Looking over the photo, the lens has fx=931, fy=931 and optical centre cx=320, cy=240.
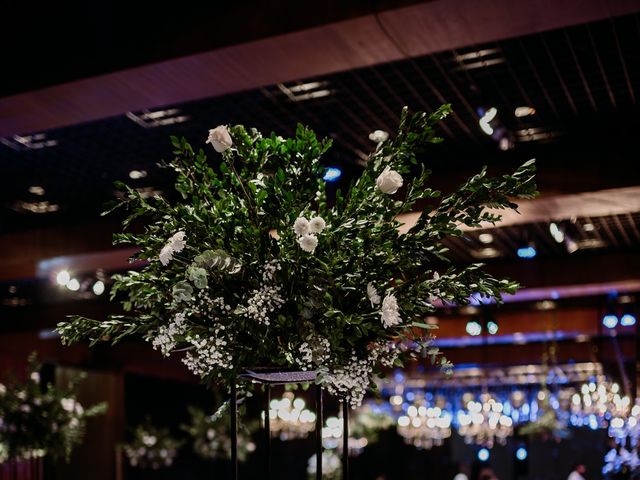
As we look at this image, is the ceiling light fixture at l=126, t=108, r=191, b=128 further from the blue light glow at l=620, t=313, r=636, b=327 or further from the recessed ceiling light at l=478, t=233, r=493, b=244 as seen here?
the blue light glow at l=620, t=313, r=636, b=327

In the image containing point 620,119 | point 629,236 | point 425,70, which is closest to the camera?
point 425,70

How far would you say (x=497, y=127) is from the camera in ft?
23.2

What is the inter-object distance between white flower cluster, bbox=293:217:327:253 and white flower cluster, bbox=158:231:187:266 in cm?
32

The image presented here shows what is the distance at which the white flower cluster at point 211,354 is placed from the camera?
261 cm

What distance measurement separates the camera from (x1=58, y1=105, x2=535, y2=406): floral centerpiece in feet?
8.57

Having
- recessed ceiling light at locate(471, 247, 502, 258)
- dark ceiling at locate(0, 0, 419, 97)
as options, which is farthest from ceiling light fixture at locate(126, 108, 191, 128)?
recessed ceiling light at locate(471, 247, 502, 258)

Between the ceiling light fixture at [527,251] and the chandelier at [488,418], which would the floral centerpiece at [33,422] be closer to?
the ceiling light fixture at [527,251]

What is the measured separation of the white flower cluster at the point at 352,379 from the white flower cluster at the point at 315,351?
0.14 ft

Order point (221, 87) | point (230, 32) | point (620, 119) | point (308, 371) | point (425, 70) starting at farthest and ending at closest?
point (620, 119), point (425, 70), point (221, 87), point (230, 32), point (308, 371)

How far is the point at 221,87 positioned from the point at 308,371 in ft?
9.51

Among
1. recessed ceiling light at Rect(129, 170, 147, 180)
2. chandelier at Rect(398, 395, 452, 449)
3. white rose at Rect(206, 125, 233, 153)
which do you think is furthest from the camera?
chandelier at Rect(398, 395, 452, 449)

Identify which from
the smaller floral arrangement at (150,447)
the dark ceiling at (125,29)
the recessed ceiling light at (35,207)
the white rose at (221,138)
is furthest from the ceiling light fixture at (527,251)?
the white rose at (221,138)

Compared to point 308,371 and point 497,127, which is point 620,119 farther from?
point 308,371

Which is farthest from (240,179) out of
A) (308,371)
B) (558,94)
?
(558,94)
